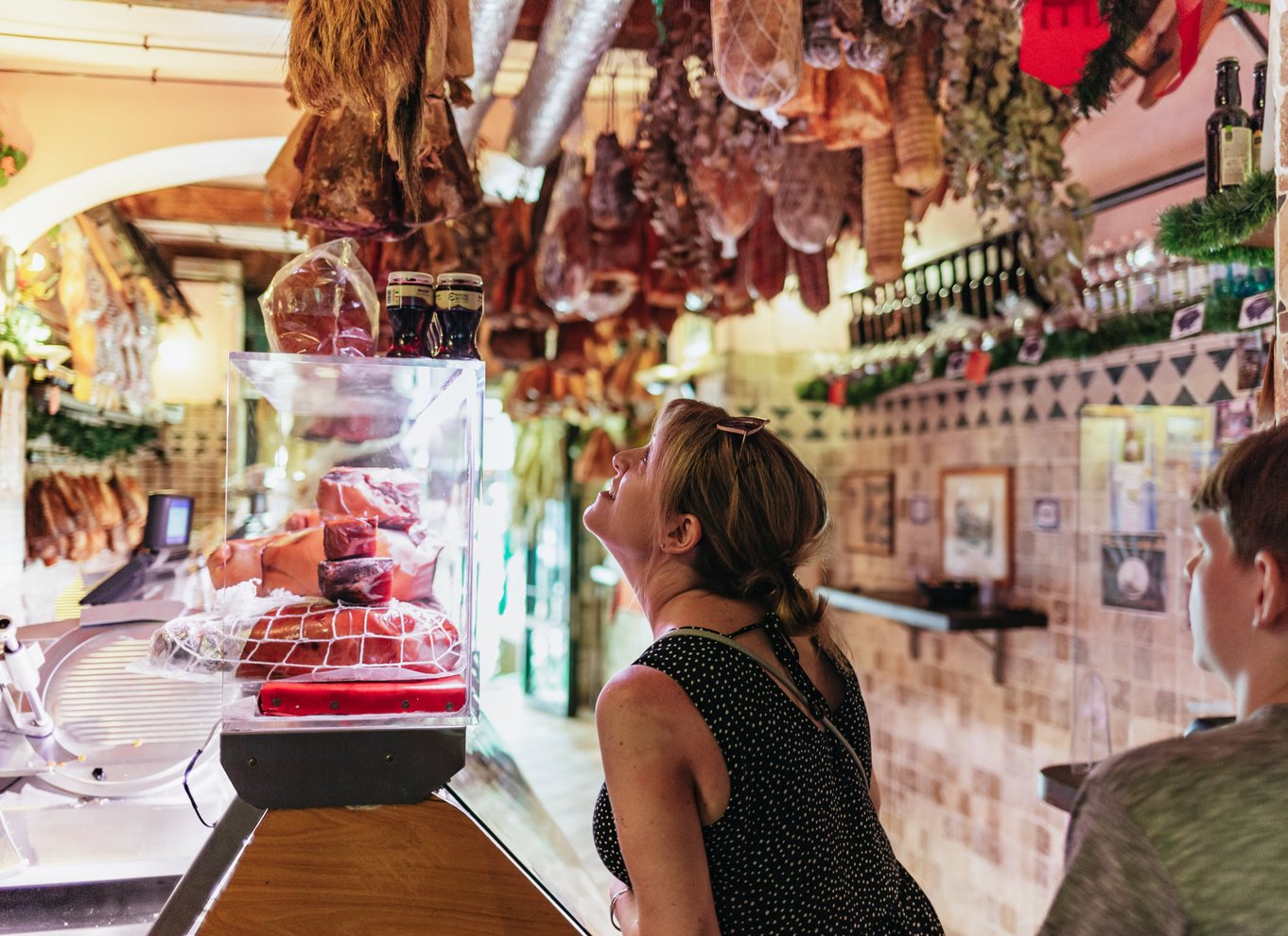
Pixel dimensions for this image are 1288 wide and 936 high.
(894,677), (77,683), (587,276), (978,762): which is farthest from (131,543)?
(978,762)

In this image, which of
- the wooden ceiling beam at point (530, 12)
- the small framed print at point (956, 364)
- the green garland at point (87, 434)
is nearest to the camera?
the wooden ceiling beam at point (530, 12)

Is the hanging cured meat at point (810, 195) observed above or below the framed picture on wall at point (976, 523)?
above

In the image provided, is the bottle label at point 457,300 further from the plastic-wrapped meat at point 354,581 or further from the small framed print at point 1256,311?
the small framed print at point 1256,311

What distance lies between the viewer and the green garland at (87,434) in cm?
485

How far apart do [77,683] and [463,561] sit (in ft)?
4.65

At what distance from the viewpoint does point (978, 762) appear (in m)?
4.76

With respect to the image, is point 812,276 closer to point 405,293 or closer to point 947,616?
point 947,616

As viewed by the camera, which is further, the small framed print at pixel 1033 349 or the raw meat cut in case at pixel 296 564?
the small framed print at pixel 1033 349

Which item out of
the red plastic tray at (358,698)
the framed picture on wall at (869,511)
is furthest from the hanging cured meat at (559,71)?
the framed picture on wall at (869,511)

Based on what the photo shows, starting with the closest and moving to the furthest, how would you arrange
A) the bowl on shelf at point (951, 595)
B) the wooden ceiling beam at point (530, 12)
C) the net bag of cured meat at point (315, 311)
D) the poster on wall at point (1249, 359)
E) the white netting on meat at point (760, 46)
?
the net bag of cured meat at point (315, 311), the white netting on meat at point (760, 46), the poster on wall at point (1249, 359), the wooden ceiling beam at point (530, 12), the bowl on shelf at point (951, 595)

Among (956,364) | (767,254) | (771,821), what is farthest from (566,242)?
(771,821)

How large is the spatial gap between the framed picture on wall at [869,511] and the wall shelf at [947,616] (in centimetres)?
53

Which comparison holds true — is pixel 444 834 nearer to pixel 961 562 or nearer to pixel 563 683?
pixel 961 562

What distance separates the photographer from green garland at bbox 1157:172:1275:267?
1.72 meters
